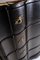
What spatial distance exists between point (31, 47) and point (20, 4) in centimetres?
68

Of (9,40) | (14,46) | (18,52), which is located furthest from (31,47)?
(9,40)

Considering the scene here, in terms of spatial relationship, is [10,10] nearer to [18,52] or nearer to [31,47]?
[18,52]

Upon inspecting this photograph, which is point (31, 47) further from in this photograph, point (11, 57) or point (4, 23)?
point (4, 23)

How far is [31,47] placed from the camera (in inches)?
50.3

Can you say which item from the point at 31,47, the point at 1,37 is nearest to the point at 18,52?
the point at 31,47

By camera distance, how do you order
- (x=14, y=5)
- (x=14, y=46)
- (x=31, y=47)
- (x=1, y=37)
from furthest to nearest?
(x=31, y=47) < (x=14, y=46) < (x=1, y=37) < (x=14, y=5)

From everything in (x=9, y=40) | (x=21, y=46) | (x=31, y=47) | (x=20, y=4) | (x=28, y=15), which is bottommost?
(x=31, y=47)

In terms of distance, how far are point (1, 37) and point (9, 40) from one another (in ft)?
0.31

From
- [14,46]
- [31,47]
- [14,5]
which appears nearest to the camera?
[14,5]

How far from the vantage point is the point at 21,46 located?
105 centimetres

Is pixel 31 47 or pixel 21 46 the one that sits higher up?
pixel 21 46

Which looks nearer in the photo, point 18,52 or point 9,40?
point 9,40

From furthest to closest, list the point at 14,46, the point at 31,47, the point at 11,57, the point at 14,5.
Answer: the point at 31,47 < the point at 11,57 < the point at 14,46 < the point at 14,5

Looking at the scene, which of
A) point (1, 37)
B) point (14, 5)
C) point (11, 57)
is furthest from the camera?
point (11, 57)
